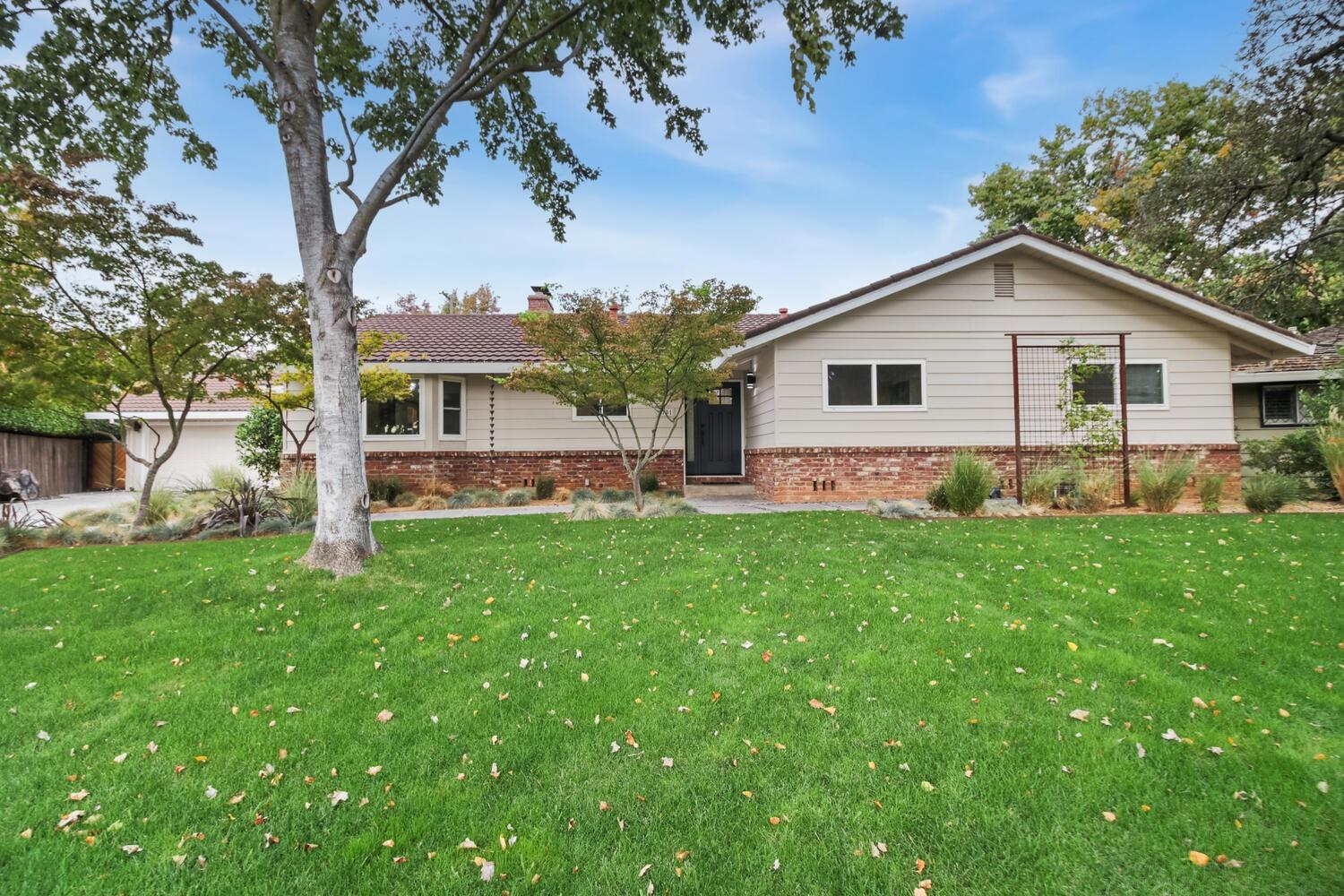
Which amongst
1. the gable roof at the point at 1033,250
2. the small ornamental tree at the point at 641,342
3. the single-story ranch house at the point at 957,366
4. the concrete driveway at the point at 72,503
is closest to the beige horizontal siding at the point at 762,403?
the single-story ranch house at the point at 957,366

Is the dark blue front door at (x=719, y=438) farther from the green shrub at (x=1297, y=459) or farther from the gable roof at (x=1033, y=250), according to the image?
the green shrub at (x=1297, y=459)

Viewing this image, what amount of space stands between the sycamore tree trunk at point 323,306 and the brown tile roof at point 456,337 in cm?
645

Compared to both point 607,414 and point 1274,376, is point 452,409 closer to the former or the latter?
point 607,414

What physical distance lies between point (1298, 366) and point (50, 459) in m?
34.9

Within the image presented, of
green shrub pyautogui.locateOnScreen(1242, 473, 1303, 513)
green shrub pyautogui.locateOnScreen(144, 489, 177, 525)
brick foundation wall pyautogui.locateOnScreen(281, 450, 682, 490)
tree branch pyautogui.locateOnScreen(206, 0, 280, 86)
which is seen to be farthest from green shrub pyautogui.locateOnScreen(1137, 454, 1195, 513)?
green shrub pyautogui.locateOnScreen(144, 489, 177, 525)

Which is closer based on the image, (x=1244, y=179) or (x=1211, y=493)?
(x=1211, y=493)

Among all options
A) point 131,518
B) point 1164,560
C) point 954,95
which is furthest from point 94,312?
point 954,95

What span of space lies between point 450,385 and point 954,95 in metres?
13.4

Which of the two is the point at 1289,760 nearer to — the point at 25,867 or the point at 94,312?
the point at 25,867

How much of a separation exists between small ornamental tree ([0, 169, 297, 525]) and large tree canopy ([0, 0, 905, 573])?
0.56m

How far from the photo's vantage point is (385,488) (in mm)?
12422

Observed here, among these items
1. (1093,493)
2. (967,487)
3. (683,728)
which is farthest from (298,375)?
(1093,493)

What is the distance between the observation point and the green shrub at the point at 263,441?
1446 centimetres

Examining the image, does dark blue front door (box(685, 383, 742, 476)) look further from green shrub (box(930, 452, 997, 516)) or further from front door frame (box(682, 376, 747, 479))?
green shrub (box(930, 452, 997, 516))
